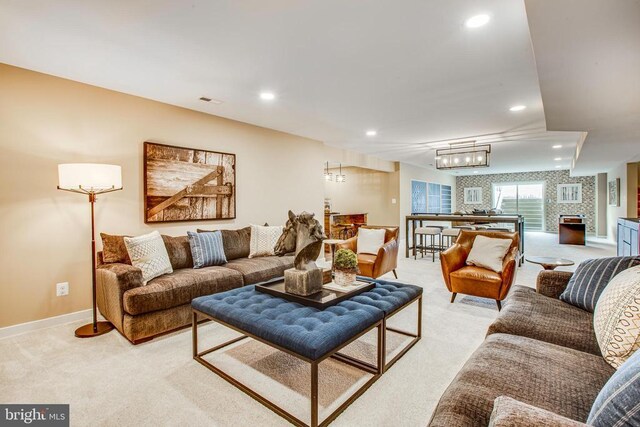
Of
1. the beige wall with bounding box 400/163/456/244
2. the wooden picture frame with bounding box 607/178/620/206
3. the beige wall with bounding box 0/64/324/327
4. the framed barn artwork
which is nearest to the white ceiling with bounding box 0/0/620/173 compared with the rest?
the beige wall with bounding box 0/64/324/327

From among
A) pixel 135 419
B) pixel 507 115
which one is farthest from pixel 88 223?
pixel 507 115

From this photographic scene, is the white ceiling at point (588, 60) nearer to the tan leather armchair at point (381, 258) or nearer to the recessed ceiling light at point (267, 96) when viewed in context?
the tan leather armchair at point (381, 258)

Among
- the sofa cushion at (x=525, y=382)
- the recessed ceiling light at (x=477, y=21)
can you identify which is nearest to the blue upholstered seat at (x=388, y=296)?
the sofa cushion at (x=525, y=382)

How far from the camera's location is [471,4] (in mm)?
1914

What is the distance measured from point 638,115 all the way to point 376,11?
3.43m

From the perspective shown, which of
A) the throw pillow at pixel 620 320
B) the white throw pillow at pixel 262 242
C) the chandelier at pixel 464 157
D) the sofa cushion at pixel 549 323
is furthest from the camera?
the chandelier at pixel 464 157

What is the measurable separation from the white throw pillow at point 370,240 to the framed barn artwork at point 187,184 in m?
1.94

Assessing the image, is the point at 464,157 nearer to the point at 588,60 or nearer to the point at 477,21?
the point at 588,60

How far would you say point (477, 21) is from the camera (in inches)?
82.6

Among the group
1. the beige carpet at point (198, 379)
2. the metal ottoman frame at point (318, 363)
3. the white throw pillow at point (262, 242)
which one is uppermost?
the white throw pillow at point (262, 242)

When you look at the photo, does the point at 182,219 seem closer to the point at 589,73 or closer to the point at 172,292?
the point at 172,292

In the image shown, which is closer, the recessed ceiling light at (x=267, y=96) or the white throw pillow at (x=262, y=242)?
the recessed ceiling light at (x=267, y=96)

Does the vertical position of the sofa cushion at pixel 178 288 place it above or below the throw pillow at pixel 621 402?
below

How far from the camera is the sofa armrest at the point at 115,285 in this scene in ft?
8.55
